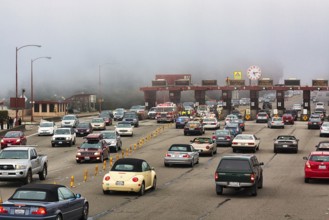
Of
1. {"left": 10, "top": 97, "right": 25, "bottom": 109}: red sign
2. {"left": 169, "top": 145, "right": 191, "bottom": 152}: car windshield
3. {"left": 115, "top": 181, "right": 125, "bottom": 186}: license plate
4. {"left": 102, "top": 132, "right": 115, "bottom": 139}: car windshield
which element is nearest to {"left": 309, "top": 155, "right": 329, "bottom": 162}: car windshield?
{"left": 115, "top": 181, "right": 125, "bottom": 186}: license plate

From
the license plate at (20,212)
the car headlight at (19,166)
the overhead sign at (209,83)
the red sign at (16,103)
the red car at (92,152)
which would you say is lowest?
the red car at (92,152)

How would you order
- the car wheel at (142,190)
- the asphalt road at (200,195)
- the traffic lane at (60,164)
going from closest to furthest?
the asphalt road at (200,195) → the car wheel at (142,190) → the traffic lane at (60,164)

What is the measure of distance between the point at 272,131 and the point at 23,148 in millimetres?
45160

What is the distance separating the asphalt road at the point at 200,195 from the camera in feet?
68.1

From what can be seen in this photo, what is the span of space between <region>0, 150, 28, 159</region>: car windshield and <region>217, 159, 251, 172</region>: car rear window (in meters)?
9.71

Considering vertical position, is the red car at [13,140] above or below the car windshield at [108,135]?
→ below

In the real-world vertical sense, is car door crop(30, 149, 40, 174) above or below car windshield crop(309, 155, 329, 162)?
below

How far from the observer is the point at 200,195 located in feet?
83.9

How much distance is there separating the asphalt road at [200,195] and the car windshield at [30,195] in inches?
138

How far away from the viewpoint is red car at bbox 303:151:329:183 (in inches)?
1137

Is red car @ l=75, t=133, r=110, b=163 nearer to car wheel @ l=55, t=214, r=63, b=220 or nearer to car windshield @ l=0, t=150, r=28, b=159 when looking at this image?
car windshield @ l=0, t=150, r=28, b=159

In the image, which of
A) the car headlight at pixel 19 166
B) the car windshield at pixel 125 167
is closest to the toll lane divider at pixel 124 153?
the car headlight at pixel 19 166

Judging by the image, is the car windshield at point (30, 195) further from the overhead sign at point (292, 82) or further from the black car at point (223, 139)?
the overhead sign at point (292, 82)

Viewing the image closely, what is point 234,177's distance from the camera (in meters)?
24.8
